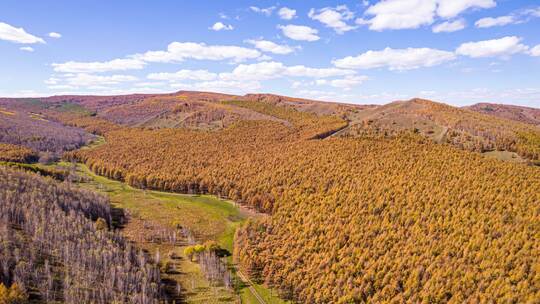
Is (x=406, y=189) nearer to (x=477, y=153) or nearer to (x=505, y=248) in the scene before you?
(x=505, y=248)

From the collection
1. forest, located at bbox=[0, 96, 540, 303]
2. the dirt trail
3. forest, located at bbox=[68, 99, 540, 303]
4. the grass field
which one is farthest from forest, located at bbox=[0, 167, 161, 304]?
forest, located at bbox=[68, 99, 540, 303]

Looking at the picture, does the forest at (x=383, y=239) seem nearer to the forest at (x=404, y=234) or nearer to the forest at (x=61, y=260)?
the forest at (x=404, y=234)

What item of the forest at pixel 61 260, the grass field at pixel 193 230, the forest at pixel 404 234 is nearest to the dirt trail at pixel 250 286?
the grass field at pixel 193 230

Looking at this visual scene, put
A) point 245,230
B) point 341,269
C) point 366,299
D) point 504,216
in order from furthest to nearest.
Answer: point 245,230
point 504,216
point 341,269
point 366,299

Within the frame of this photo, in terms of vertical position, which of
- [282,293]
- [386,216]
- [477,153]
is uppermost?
[477,153]

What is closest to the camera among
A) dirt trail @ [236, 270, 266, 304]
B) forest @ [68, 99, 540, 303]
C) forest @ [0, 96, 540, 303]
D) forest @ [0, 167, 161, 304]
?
forest @ [0, 167, 161, 304]

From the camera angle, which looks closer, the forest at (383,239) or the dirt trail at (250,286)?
the forest at (383,239)

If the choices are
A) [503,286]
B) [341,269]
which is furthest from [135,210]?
[503,286]

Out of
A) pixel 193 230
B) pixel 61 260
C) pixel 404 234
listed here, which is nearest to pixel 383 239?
pixel 404 234

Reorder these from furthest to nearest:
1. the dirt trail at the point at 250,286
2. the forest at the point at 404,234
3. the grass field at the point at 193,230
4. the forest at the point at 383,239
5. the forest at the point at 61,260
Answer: the grass field at the point at 193,230
the dirt trail at the point at 250,286
the forest at the point at 404,234
the forest at the point at 383,239
the forest at the point at 61,260

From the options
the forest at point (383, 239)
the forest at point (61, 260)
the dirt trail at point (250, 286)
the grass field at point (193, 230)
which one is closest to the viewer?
the forest at point (61, 260)

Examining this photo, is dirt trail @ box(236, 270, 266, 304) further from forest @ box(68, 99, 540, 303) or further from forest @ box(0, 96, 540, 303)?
forest @ box(68, 99, 540, 303)
